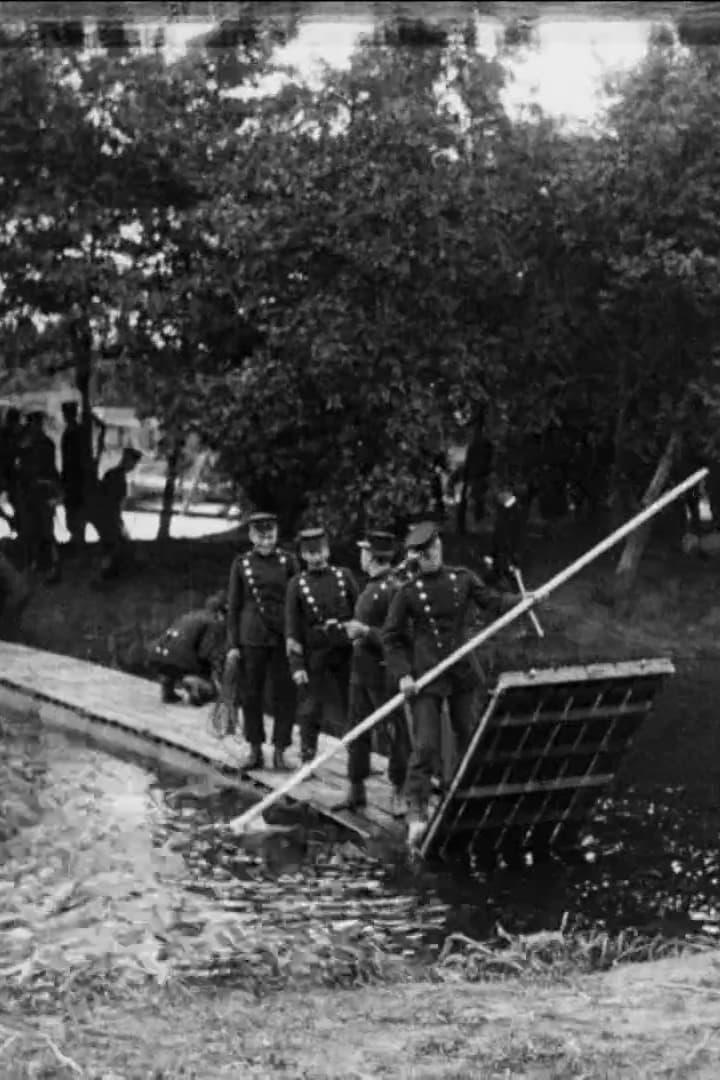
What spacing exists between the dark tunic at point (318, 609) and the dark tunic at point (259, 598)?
1.74 ft

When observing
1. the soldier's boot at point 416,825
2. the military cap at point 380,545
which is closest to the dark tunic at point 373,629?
the military cap at point 380,545

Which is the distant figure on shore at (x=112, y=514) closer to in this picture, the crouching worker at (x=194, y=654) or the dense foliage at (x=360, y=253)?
the dense foliage at (x=360, y=253)

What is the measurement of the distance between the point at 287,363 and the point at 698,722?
332 inches

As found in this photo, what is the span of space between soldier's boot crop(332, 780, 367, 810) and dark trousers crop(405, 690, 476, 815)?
745 mm

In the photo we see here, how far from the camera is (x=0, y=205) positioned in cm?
2870

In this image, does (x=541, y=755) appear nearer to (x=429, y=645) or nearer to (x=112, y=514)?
(x=429, y=645)

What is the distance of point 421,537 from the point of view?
14.0 m

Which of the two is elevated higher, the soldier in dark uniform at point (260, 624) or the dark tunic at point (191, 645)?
the soldier in dark uniform at point (260, 624)

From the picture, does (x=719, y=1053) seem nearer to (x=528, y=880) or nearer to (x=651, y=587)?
Result: (x=528, y=880)

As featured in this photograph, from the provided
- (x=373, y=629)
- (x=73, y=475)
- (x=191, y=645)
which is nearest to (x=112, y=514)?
(x=73, y=475)

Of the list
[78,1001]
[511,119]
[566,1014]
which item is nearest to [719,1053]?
[566,1014]

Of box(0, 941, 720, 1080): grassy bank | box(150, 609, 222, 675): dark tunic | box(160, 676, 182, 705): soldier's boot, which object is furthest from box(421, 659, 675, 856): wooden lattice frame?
box(160, 676, 182, 705): soldier's boot

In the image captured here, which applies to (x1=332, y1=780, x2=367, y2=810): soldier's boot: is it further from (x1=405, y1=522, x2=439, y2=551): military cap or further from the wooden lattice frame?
(x1=405, y1=522, x2=439, y2=551): military cap

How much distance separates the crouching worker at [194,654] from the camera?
1881cm
